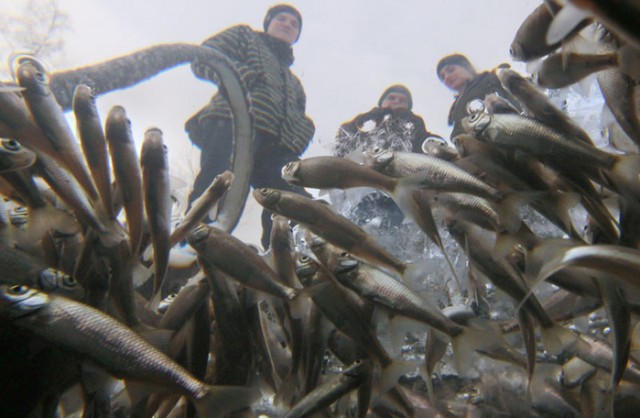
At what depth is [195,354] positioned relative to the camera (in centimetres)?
200

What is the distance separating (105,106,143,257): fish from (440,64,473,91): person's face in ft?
22.1

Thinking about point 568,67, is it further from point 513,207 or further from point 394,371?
point 394,371

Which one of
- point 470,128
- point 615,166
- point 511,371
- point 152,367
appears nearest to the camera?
point 152,367

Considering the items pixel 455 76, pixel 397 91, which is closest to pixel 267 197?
pixel 397 91

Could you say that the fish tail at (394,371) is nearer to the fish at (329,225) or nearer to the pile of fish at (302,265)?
the pile of fish at (302,265)

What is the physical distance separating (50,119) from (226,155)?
5.03 metres

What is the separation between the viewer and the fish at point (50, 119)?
1898 millimetres

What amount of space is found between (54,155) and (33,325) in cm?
85

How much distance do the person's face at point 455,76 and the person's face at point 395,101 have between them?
81 centimetres

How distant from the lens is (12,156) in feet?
5.52

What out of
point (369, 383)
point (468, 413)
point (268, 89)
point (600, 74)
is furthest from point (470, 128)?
point (268, 89)

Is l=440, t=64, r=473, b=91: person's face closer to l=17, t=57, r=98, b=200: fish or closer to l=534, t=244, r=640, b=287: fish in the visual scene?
l=534, t=244, r=640, b=287: fish

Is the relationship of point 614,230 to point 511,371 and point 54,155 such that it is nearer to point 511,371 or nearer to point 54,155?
point 511,371

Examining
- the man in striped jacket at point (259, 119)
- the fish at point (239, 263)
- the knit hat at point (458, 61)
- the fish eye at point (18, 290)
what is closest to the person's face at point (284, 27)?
the man in striped jacket at point (259, 119)
